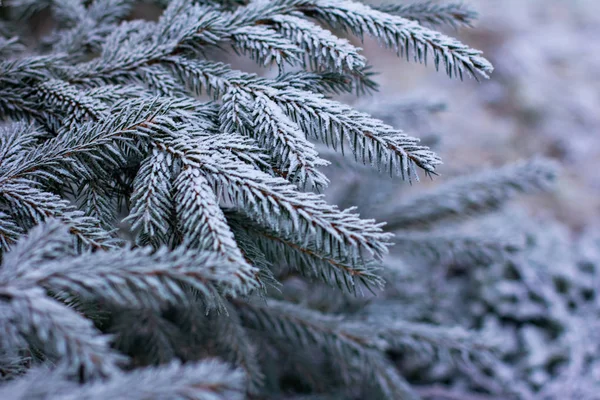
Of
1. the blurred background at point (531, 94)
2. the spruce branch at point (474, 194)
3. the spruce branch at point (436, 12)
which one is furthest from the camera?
the blurred background at point (531, 94)

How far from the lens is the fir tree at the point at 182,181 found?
486mm

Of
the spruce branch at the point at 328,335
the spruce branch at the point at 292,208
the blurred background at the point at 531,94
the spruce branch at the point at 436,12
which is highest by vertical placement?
the blurred background at the point at 531,94

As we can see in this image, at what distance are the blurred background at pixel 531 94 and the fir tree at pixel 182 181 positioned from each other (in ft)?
5.09

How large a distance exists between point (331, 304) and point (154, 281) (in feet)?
2.66

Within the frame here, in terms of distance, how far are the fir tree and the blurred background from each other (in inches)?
61.0

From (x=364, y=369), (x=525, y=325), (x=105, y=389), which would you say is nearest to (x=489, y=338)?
(x=364, y=369)

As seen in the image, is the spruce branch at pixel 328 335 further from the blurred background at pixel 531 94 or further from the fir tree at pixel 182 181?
the blurred background at pixel 531 94

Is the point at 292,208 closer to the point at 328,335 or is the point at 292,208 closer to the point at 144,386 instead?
the point at 144,386

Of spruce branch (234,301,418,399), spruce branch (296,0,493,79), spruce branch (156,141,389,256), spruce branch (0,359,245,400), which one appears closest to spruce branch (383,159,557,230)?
spruce branch (234,301,418,399)

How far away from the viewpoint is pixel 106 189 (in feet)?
2.30

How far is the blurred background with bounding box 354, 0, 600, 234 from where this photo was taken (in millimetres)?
2400

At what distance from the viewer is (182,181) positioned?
1.98 ft

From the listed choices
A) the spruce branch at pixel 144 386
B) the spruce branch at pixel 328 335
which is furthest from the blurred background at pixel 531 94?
the spruce branch at pixel 144 386

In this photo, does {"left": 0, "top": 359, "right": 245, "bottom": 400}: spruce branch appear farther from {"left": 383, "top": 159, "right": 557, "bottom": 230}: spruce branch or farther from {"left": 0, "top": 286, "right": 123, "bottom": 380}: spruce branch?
{"left": 383, "top": 159, "right": 557, "bottom": 230}: spruce branch
